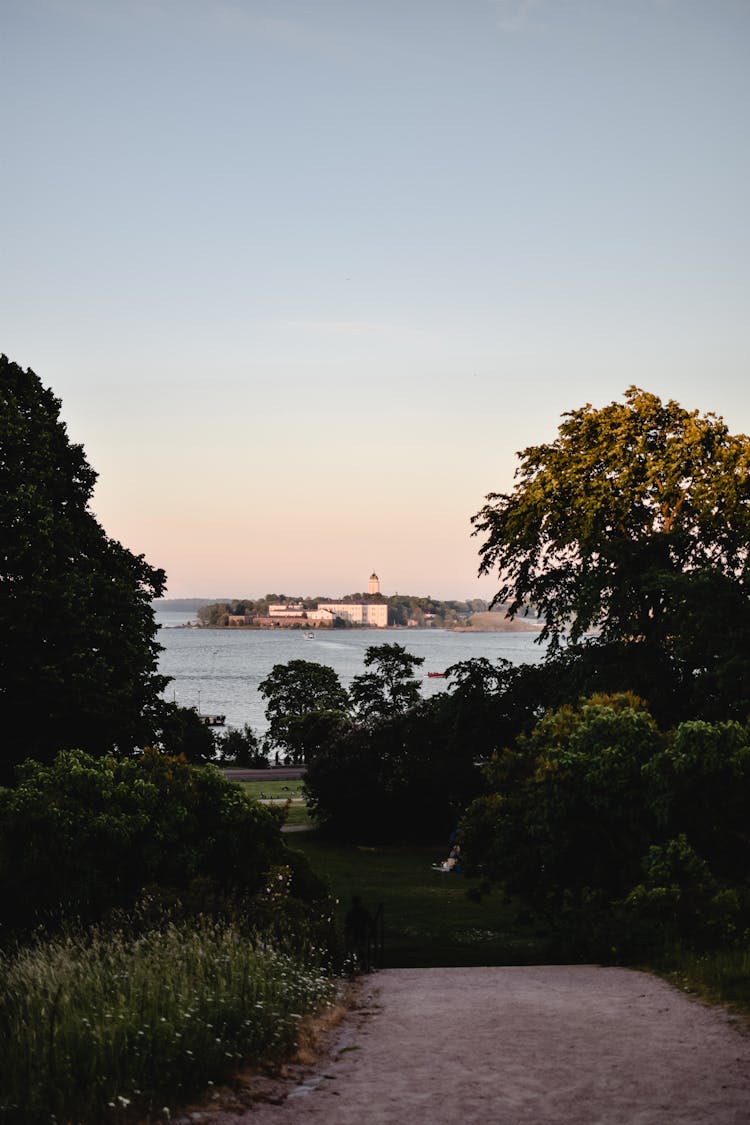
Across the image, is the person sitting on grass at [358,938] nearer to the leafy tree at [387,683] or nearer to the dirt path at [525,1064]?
the dirt path at [525,1064]

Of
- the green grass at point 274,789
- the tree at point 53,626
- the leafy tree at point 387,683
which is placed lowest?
the green grass at point 274,789

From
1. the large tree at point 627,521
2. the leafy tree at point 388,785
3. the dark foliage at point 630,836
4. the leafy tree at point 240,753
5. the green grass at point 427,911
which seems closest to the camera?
the dark foliage at point 630,836

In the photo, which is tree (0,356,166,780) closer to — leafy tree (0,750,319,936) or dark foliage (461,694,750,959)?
leafy tree (0,750,319,936)

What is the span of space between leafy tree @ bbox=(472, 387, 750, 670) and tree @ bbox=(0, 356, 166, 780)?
1217 centimetres

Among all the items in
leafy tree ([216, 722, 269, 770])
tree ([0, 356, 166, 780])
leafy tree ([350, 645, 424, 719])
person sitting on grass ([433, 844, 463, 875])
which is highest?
tree ([0, 356, 166, 780])

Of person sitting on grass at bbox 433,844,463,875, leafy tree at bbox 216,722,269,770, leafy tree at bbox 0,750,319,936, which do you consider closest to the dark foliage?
leafy tree at bbox 0,750,319,936

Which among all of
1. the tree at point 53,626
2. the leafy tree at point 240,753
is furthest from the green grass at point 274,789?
the tree at point 53,626

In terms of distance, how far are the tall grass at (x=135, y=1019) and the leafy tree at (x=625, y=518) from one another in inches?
725

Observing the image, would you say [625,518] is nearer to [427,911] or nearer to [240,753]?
[427,911]

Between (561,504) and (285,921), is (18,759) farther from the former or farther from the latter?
(561,504)

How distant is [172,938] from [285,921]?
9.45ft

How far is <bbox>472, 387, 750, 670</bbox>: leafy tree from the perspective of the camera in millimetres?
28266

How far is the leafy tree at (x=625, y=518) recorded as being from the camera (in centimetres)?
2827

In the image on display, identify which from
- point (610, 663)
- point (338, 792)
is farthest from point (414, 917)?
point (338, 792)
